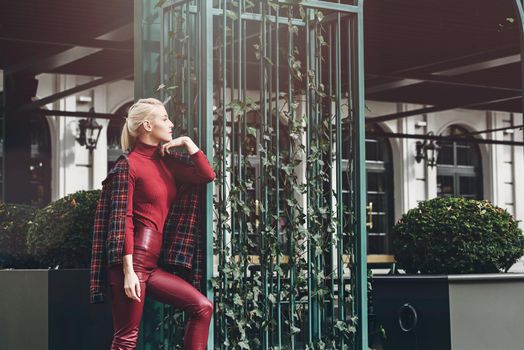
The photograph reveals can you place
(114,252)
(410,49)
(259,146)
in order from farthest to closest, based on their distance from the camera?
(410,49) < (259,146) < (114,252)

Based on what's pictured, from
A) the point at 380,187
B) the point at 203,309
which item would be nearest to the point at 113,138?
the point at 380,187

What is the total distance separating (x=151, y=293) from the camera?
191 inches

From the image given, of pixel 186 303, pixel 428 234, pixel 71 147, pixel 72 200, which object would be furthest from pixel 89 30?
pixel 186 303

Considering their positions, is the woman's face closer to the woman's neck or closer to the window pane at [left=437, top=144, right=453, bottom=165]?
the woman's neck

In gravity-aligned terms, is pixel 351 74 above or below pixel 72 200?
above

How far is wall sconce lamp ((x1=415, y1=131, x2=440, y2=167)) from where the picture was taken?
19828mm

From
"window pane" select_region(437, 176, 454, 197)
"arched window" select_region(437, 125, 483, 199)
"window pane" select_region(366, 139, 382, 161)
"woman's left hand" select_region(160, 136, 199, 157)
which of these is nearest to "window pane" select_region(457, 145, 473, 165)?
"arched window" select_region(437, 125, 483, 199)

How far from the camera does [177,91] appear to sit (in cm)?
544

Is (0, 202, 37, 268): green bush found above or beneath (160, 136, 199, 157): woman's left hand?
beneath

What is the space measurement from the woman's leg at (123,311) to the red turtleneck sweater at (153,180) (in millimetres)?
193

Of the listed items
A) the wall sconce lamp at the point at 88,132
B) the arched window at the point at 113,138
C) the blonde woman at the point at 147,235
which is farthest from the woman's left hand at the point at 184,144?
the arched window at the point at 113,138

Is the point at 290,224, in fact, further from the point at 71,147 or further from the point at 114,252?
the point at 71,147

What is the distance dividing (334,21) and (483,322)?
2.16 metres

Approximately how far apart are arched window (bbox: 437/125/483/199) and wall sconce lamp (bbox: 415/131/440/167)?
40cm
